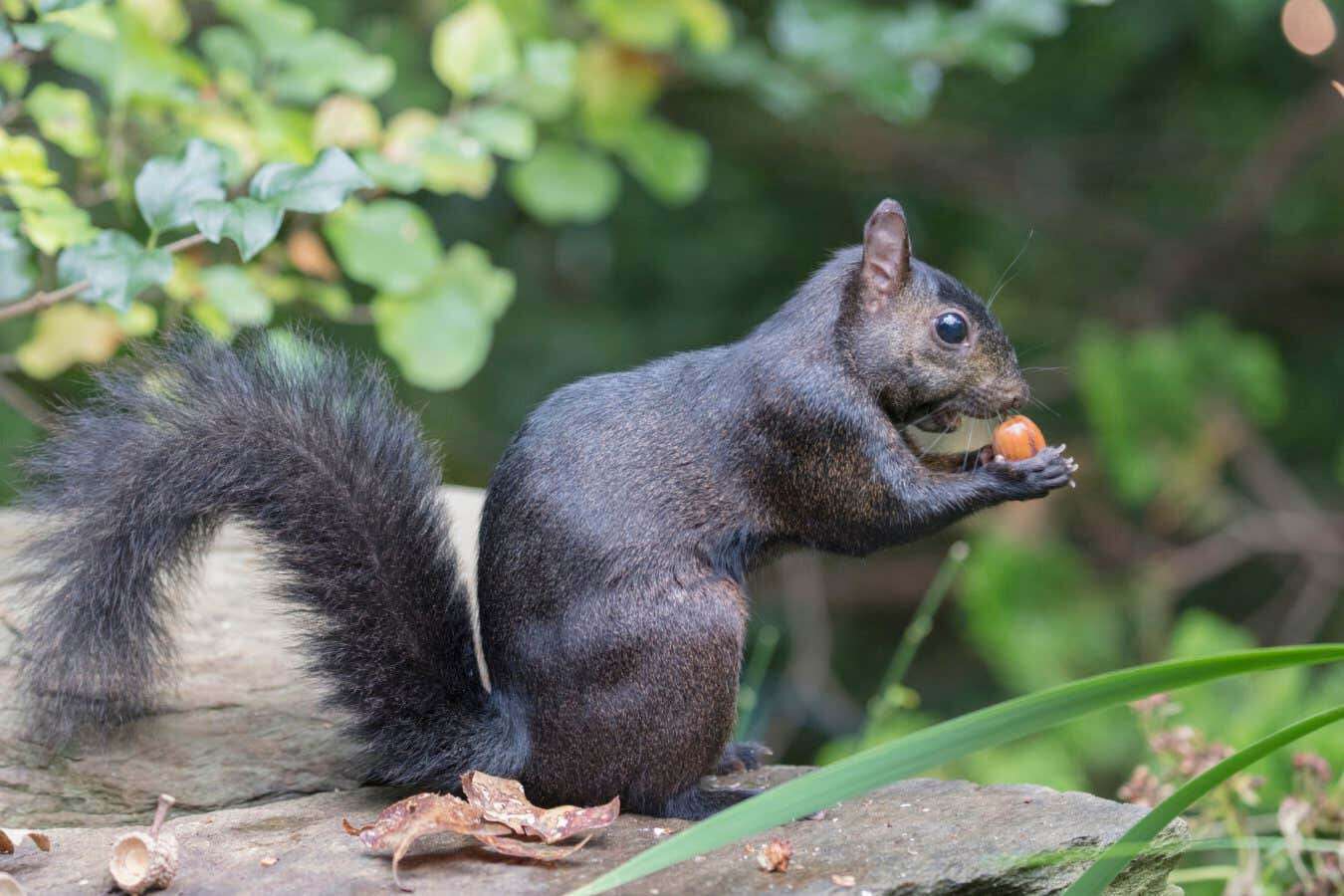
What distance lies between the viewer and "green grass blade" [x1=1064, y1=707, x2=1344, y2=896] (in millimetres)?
1465

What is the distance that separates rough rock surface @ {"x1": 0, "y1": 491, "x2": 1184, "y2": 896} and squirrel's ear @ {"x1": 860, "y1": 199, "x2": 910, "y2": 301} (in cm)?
70

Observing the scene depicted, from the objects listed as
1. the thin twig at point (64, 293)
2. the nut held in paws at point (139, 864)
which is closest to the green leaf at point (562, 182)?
the thin twig at point (64, 293)

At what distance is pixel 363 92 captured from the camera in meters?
2.65

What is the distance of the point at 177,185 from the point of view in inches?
84.2

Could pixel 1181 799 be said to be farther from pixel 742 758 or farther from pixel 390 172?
pixel 390 172

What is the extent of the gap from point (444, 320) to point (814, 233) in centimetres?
274

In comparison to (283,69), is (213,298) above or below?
below

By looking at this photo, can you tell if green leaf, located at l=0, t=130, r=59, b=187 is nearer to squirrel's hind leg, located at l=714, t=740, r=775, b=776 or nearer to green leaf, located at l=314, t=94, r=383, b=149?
green leaf, located at l=314, t=94, r=383, b=149

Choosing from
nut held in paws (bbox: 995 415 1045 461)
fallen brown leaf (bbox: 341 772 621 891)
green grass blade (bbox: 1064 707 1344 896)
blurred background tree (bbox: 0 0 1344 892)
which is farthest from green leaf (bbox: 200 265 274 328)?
green grass blade (bbox: 1064 707 1344 896)

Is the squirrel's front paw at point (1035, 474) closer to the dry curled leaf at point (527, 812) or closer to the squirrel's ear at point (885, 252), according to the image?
the squirrel's ear at point (885, 252)

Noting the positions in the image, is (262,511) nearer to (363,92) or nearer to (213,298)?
(213,298)

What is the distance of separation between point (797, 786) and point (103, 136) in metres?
2.07

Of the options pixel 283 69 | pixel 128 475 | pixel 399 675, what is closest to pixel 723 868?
pixel 399 675

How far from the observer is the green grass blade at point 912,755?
4.50 ft
